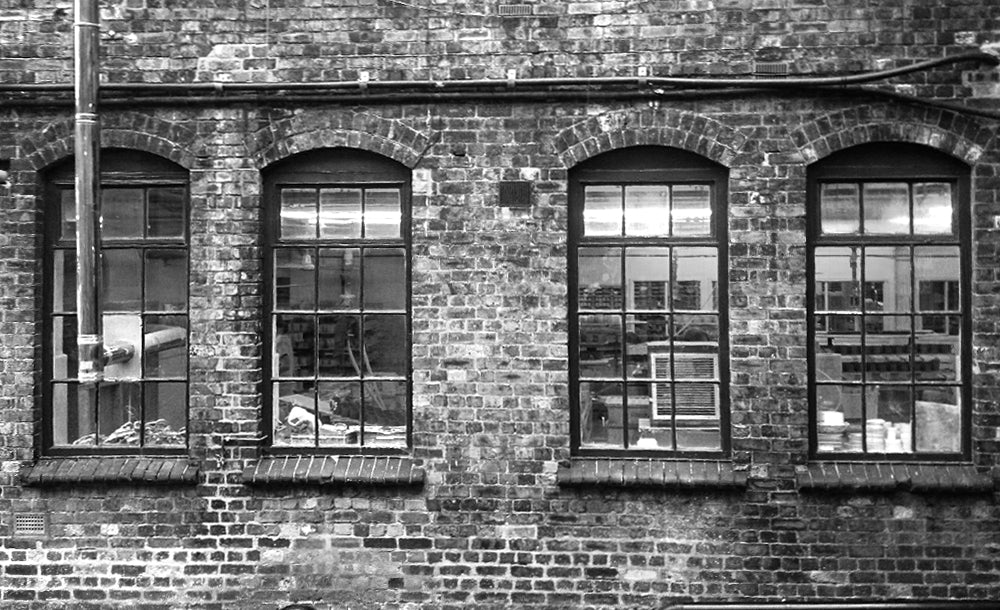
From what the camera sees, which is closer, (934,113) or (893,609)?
(893,609)

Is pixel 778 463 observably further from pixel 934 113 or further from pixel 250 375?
pixel 250 375

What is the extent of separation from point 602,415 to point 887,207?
248 cm

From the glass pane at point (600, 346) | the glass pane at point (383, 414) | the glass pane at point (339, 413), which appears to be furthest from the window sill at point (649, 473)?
the glass pane at point (339, 413)

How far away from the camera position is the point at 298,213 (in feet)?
20.2

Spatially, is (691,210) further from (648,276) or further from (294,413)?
(294,413)

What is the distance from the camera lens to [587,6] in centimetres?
588

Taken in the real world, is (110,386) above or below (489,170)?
below

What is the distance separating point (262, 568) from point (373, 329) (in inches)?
73.5

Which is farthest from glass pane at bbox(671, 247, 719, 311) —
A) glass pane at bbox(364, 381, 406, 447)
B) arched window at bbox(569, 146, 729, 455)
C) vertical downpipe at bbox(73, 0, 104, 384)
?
vertical downpipe at bbox(73, 0, 104, 384)

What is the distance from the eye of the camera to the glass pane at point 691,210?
5973mm

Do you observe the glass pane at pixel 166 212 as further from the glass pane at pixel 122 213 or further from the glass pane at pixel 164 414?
the glass pane at pixel 164 414

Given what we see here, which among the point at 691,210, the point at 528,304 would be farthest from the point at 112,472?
the point at 691,210

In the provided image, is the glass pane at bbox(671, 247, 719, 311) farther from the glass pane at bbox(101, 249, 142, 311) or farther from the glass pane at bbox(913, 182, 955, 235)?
the glass pane at bbox(101, 249, 142, 311)

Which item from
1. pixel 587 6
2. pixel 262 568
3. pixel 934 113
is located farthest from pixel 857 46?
pixel 262 568
